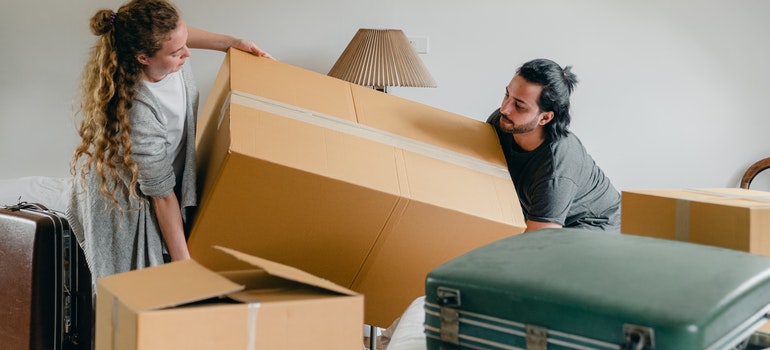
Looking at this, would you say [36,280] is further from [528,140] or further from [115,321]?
[528,140]

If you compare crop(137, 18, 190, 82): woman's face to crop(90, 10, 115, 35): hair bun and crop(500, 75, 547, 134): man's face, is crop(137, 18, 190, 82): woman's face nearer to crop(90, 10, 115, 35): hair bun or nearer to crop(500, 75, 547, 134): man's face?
crop(90, 10, 115, 35): hair bun

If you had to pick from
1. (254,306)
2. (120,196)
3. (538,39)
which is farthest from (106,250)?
(538,39)

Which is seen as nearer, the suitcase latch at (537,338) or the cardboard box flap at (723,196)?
the suitcase latch at (537,338)

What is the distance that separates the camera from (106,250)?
193cm

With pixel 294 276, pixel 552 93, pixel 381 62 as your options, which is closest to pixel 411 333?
pixel 294 276

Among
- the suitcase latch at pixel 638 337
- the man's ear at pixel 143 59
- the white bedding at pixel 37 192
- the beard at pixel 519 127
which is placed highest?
the man's ear at pixel 143 59

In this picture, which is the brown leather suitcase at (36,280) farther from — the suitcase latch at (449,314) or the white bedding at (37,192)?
the suitcase latch at (449,314)

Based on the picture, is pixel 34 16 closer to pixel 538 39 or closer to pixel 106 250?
pixel 106 250

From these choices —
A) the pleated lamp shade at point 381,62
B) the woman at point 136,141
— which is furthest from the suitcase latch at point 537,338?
the pleated lamp shade at point 381,62

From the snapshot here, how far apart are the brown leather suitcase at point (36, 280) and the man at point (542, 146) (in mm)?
1248

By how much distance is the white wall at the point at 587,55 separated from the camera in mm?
3305

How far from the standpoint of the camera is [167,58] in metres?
1.83

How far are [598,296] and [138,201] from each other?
46.1 inches

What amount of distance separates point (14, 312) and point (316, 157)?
1.15 metres
